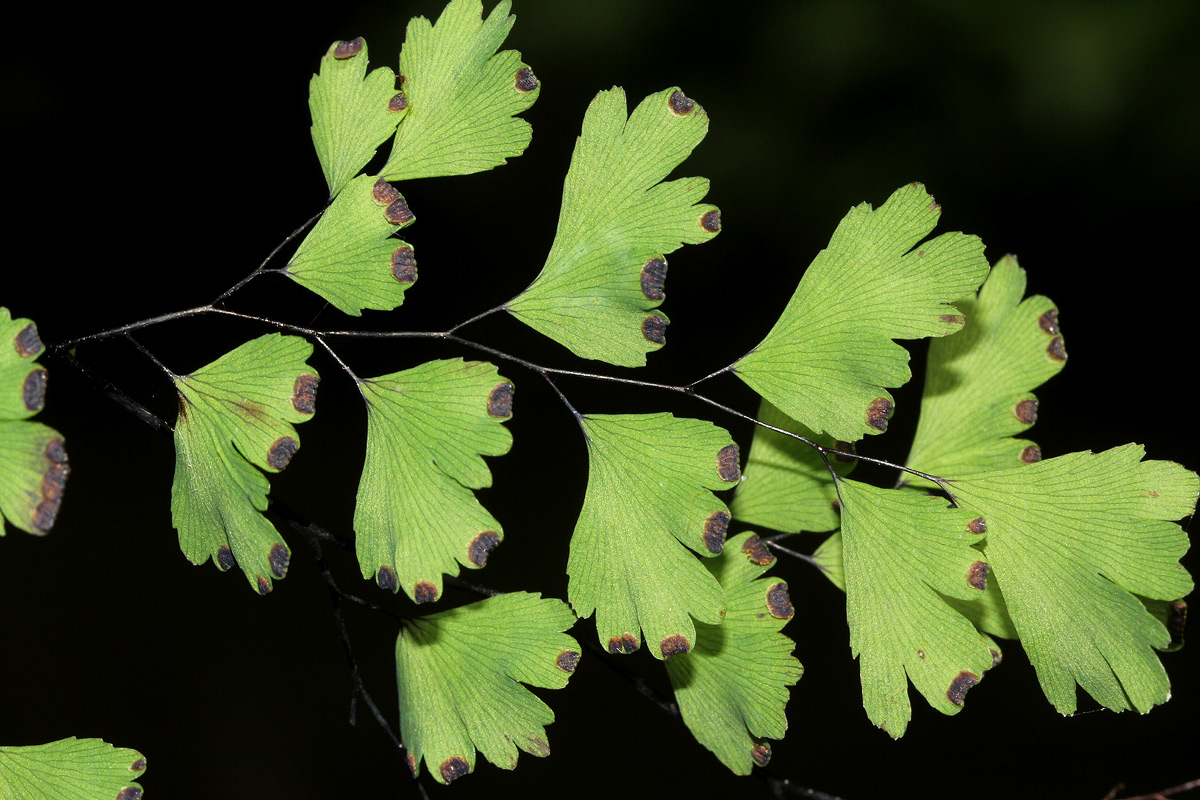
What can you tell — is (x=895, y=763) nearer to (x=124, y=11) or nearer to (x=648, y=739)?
Answer: (x=648, y=739)

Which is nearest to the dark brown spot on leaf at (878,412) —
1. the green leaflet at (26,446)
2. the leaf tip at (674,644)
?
the leaf tip at (674,644)

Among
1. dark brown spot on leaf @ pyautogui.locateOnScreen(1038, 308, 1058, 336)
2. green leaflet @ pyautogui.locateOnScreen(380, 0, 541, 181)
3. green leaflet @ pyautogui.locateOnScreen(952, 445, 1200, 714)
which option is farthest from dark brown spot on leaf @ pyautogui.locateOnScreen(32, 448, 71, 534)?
dark brown spot on leaf @ pyautogui.locateOnScreen(1038, 308, 1058, 336)

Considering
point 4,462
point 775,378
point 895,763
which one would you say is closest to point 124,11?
point 4,462

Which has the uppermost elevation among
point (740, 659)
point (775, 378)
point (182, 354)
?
point (775, 378)

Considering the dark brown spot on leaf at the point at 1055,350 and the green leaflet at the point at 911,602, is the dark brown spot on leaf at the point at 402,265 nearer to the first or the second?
the green leaflet at the point at 911,602

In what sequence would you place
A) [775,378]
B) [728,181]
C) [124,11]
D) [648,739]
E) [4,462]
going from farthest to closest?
1. [648,739]
2. [728,181]
3. [124,11]
4. [775,378]
5. [4,462]

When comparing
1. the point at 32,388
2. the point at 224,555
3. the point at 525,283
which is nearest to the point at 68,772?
the point at 224,555

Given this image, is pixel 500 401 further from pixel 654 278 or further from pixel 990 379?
pixel 990 379
